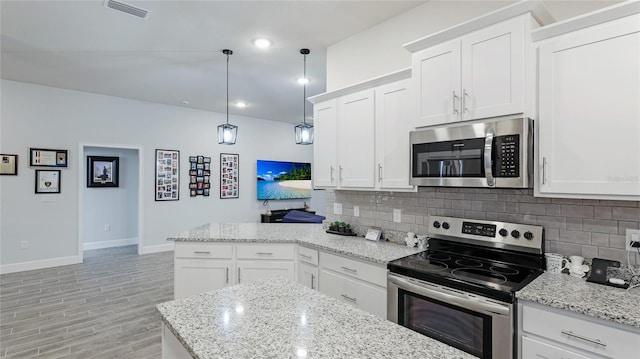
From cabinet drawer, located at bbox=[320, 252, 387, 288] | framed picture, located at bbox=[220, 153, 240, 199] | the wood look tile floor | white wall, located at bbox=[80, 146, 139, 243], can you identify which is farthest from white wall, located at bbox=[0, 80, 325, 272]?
cabinet drawer, located at bbox=[320, 252, 387, 288]

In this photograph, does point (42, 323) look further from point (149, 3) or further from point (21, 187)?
point (149, 3)

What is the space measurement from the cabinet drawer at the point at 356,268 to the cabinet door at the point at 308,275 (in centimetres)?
13

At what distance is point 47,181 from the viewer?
514 cm

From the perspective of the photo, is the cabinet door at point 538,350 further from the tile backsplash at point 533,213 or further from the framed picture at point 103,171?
the framed picture at point 103,171

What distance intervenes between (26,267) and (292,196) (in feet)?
16.8

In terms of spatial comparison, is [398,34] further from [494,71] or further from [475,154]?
[475,154]

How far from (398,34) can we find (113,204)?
264 inches

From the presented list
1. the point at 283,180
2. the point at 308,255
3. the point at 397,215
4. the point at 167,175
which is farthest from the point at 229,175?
the point at 397,215

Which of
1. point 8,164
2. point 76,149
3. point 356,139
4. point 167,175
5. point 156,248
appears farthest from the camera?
point 167,175

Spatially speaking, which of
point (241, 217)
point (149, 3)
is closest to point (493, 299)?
point (149, 3)

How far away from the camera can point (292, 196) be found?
823 centimetres

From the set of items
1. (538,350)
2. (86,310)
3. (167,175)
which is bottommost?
(86,310)

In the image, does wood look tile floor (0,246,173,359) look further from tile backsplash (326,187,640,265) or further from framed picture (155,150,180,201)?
tile backsplash (326,187,640,265)

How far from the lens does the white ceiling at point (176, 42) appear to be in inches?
110
